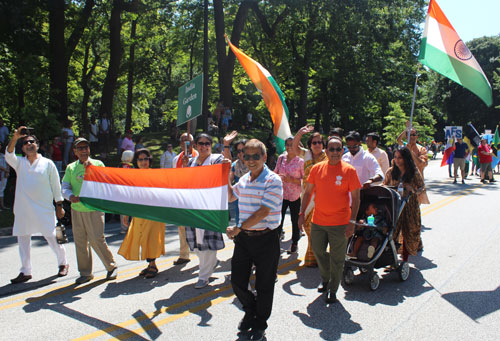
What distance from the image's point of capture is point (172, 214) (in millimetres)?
5445

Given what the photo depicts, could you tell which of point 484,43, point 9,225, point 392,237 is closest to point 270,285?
point 392,237

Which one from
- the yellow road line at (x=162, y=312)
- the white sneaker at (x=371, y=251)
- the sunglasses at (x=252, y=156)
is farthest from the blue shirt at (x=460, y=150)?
the sunglasses at (x=252, y=156)

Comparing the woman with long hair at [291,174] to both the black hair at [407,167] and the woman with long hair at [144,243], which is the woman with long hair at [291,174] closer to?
the black hair at [407,167]

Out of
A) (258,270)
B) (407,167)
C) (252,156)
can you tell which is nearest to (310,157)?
(407,167)

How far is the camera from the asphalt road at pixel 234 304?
4.77m

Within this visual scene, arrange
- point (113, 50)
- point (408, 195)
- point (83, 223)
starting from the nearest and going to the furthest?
point (83, 223) → point (408, 195) → point (113, 50)

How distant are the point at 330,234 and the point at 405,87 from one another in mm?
36359

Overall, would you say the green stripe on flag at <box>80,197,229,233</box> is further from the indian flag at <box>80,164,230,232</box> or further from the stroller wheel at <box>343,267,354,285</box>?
the stroller wheel at <box>343,267,354,285</box>

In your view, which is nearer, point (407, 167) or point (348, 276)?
point (348, 276)

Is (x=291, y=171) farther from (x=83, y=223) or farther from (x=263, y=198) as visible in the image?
(x=83, y=223)

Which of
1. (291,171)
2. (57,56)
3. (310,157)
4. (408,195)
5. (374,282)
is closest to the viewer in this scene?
(374,282)

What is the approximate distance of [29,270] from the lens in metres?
6.50

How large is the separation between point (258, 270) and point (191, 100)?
294 centimetres

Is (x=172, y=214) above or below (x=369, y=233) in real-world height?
above
